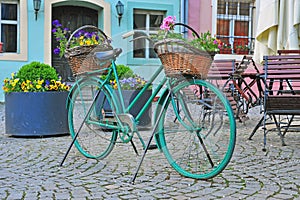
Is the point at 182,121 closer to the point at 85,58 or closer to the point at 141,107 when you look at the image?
the point at 141,107

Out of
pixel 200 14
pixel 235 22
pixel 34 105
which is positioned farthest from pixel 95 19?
pixel 34 105

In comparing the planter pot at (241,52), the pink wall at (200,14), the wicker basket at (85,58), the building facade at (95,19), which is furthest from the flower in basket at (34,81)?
the planter pot at (241,52)

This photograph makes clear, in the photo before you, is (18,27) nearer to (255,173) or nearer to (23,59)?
(23,59)

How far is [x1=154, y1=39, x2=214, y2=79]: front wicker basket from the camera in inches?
120

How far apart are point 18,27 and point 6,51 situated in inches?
25.4

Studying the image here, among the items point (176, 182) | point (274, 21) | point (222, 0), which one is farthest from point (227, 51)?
point (176, 182)

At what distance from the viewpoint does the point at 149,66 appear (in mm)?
3805

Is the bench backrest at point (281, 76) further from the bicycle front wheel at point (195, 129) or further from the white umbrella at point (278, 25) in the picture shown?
the bicycle front wheel at point (195, 129)

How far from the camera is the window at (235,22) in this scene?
1223 cm

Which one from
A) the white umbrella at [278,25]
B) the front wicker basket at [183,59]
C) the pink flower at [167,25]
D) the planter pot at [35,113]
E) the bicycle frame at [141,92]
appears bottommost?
the planter pot at [35,113]

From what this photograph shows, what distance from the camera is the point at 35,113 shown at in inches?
207

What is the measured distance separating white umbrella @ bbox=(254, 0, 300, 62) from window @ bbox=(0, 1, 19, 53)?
701cm

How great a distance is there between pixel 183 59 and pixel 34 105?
2.73m

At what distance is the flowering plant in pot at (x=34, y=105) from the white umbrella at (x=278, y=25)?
2542 mm
